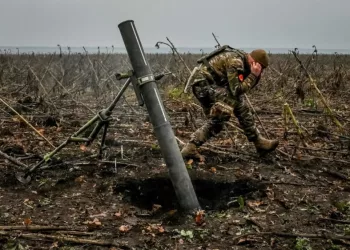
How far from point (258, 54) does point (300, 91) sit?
3.17m

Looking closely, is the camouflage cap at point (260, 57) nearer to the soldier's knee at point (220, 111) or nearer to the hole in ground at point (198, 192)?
the soldier's knee at point (220, 111)

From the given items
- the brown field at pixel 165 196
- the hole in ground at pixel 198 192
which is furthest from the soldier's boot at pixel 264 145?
the hole in ground at pixel 198 192

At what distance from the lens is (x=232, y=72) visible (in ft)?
17.3

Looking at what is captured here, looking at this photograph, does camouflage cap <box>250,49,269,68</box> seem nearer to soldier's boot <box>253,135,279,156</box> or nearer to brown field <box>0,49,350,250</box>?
soldier's boot <box>253,135,279,156</box>

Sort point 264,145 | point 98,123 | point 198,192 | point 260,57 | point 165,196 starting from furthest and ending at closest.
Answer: point 264,145, point 260,57, point 198,192, point 165,196, point 98,123

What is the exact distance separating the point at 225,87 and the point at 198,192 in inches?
62.4

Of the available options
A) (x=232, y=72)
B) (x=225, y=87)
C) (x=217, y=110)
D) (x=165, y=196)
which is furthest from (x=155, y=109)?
(x=225, y=87)

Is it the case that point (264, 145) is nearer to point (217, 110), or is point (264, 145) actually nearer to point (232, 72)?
point (217, 110)

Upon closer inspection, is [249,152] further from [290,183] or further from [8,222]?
[8,222]

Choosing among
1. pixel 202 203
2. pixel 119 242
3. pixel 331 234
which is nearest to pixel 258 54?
pixel 202 203

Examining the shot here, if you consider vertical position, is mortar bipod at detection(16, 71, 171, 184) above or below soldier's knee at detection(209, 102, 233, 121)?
above

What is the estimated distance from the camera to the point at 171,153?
3.88m

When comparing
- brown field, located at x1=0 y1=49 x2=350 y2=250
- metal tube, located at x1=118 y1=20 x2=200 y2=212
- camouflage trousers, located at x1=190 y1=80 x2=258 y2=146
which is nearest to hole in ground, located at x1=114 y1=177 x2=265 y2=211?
brown field, located at x1=0 y1=49 x2=350 y2=250

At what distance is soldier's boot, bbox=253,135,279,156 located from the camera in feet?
18.4
